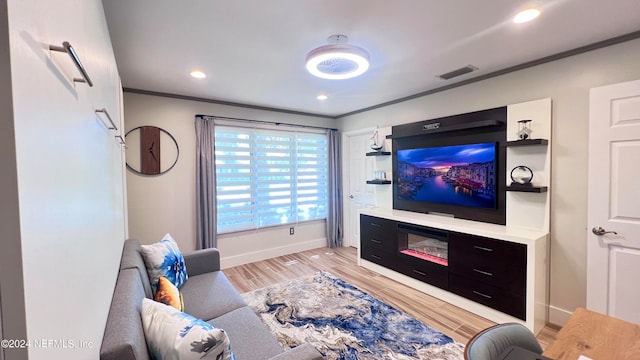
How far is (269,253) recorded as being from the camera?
4367mm

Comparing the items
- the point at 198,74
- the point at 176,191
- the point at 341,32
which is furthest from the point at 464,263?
the point at 176,191

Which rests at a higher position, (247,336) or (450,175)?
(450,175)

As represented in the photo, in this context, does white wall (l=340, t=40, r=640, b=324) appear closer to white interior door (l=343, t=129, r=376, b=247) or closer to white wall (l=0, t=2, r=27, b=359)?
white interior door (l=343, t=129, r=376, b=247)

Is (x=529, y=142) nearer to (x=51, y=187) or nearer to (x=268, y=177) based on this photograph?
(x=51, y=187)

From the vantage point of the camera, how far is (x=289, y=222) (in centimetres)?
461

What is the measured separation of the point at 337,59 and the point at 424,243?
2.36 metres

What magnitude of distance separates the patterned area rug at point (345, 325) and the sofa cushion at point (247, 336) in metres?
0.65

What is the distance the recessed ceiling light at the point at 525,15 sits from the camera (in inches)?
69.9

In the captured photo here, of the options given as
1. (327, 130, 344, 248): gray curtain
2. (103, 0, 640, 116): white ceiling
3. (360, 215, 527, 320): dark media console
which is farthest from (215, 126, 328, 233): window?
(360, 215, 527, 320): dark media console

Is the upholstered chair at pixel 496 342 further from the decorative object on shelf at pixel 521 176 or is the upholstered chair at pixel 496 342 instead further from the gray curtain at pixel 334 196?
the gray curtain at pixel 334 196

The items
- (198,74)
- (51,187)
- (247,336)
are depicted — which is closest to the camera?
(51,187)

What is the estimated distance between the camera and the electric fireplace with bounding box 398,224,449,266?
9.75 ft

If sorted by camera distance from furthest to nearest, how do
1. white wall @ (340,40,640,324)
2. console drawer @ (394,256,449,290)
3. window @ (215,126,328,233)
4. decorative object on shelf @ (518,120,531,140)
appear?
1. window @ (215,126,328,233)
2. console drawer @ (394,256,449,290)
3. decorative object on shelf @ (518,120,531,140)
4. white wall @ (340,40,640,324)

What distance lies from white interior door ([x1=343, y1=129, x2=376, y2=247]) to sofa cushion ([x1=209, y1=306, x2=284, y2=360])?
3191 mm
